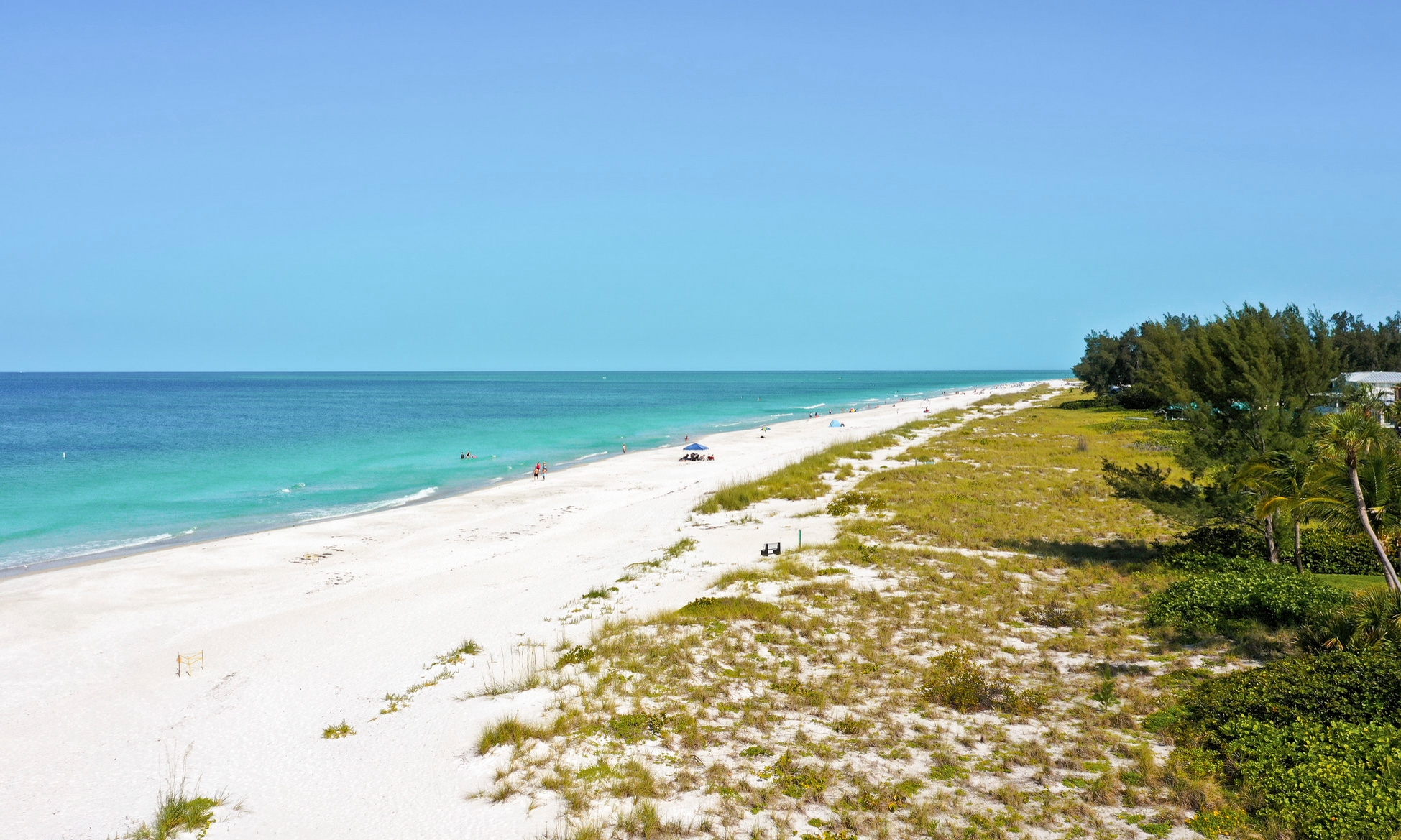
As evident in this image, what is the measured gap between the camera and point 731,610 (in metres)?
17.3

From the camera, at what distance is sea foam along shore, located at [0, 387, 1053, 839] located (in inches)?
414

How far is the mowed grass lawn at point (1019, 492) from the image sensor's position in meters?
24.3

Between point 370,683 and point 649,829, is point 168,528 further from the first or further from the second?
point 649,829

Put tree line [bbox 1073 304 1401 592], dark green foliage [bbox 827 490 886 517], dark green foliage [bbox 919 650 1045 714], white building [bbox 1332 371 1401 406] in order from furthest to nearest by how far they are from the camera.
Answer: white building [bbox 1332 371 1401 406]
dark green foliage [bbox 827 490 886 517]
tree line [bbox 1073 304 1401 592]
dark green foliage [bbox 919 650 1045 714]

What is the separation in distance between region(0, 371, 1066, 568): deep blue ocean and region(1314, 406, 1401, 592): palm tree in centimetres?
3586

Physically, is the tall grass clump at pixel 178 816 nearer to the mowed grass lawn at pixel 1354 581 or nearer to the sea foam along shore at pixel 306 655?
the sea foam along shore at pixel 306 655

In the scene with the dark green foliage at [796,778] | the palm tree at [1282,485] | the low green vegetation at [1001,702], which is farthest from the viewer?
the palm tree at [1282,485]

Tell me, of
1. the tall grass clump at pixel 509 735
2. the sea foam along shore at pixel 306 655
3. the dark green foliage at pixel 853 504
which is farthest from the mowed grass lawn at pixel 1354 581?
the tall grass clump at pixel 509 735

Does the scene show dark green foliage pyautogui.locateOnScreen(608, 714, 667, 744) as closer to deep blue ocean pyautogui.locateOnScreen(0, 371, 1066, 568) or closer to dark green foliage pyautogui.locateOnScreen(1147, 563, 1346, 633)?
dark green foliage pyautogui.locateOnScreen(1147, 563, 1346, 633)

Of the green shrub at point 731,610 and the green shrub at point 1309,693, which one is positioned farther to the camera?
the green shrub at point 731,610

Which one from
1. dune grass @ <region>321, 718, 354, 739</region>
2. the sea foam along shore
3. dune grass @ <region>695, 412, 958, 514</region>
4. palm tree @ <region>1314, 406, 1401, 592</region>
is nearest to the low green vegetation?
palm tree @ <region>1314, 406, 1401, 592</region>

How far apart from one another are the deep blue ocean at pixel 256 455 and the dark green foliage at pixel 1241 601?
33702 millimetres

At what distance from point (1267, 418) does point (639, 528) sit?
20.2m

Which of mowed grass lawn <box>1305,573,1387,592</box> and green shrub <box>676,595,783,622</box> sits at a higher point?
mowed grass lawn <box>1305,573,1387,592</box>
